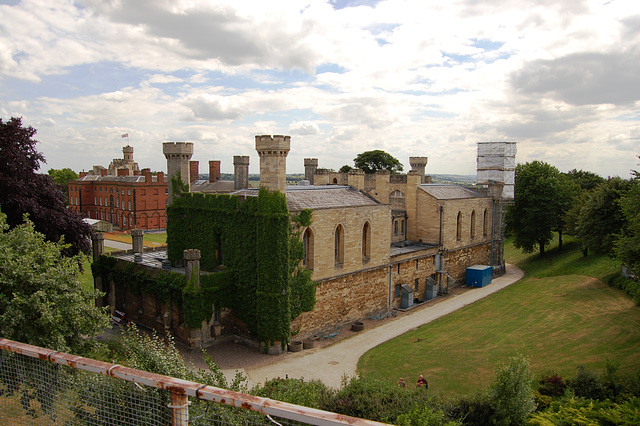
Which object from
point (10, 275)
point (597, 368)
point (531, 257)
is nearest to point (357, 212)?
point (597, 368)

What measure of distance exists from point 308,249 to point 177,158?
34.7ft

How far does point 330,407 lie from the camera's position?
12672 millimetres

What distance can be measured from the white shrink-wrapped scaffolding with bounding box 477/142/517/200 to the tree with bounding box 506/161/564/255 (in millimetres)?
1445

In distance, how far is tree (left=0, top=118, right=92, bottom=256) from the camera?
80.4 ft

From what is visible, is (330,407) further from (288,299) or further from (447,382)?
(288,299)

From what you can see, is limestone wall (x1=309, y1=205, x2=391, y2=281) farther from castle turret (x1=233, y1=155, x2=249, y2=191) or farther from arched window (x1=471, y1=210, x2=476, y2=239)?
arched window (x1=471, y1=210, x2=476, y2=239)

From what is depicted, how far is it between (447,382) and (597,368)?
6.67 m

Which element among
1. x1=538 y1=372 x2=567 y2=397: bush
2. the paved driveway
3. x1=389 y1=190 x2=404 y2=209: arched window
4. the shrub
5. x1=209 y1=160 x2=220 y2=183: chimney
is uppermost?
x1=209 y1=160 x2=220 y2=183: chimney

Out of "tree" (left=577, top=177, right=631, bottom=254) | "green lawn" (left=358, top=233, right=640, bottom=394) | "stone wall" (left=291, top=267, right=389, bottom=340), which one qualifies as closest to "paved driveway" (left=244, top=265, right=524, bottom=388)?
"green lawn" (left=358, top=233, right=640, bottom=394)

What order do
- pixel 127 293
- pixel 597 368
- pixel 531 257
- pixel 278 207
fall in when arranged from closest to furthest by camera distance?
pixel 597 368
pixel 278 207
pixel 127 293
pixel 531 257

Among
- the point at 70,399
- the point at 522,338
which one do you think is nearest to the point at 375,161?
the point at 522,338

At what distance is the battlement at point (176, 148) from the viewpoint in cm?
2794

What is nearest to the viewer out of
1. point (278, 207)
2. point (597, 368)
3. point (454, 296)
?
point (597, 368)

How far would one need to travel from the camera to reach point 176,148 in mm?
27984
